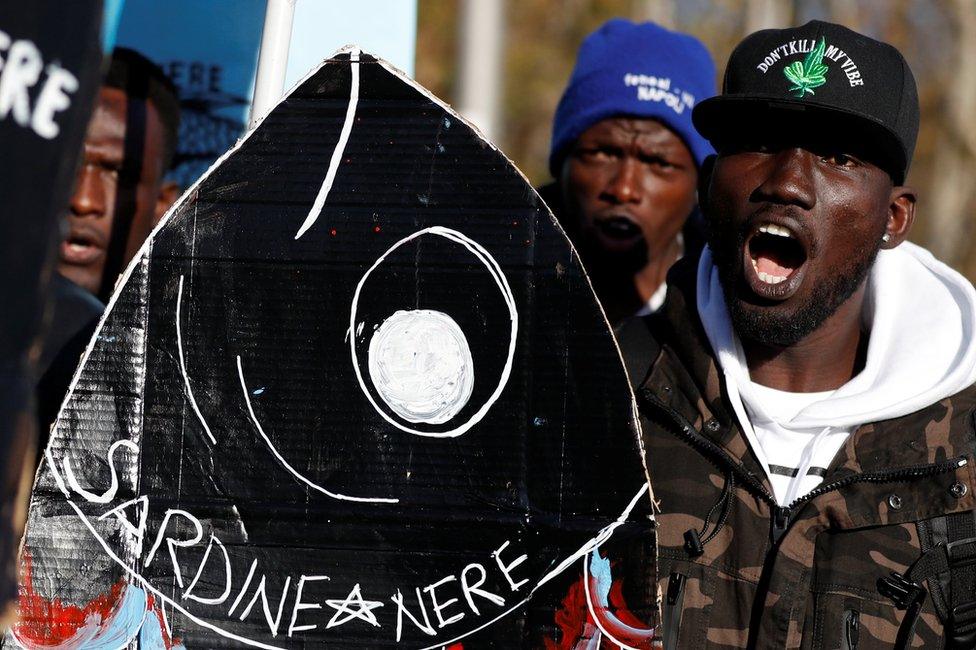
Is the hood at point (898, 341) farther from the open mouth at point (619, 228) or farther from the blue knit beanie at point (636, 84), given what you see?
the blue knit beanie at point (636, 84)

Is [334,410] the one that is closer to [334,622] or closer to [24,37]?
[334,622]

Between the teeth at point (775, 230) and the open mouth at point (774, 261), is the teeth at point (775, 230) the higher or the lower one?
the higher one

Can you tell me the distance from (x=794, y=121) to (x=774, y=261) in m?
0.24

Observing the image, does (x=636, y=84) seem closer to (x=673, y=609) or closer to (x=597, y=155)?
(x=597, y=155)

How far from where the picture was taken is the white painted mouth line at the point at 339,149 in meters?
2.12

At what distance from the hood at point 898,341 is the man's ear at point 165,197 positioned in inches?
56.9

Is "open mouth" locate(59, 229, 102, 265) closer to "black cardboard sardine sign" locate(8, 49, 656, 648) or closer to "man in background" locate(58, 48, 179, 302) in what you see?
"man in background" locate(58, 48, 179, 302)

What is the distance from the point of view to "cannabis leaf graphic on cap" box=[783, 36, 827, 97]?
Result: 2166 millimetres

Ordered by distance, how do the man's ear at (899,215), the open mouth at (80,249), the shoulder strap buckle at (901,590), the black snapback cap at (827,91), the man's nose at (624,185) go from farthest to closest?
the man's nose at (624,185) < the open mouth at (80,249) < the man's ear at (899,215) < the black snapback cap at (827,91) < the shoulder strap buckle at (901,590)

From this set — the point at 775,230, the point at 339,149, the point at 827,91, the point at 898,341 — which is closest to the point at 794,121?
the point at 827,91

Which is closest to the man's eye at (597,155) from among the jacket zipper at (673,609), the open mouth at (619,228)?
the open mouth at (619,228)

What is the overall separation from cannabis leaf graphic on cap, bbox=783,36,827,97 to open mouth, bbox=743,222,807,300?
23cm

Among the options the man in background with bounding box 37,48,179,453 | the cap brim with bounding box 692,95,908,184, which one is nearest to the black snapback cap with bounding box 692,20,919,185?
the cap brim with bounding box 692,95,908,184

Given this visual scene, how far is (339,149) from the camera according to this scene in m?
2.13
